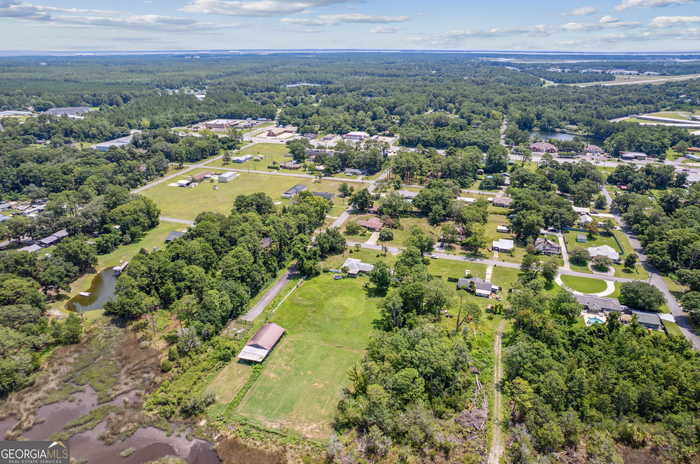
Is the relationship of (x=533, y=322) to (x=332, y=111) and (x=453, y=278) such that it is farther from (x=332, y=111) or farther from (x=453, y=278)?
(x=332, y=111)

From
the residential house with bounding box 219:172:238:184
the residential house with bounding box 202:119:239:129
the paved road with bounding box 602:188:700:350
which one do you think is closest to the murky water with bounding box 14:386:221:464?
the paved road with bounding box 602:188:700:350

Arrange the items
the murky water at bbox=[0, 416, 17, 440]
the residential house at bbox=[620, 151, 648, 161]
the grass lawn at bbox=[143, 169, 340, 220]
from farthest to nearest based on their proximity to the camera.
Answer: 1. the residential house at bbox=[620, 151, 648, 161]
2. the grass lawn at bbox=[143, 169, 340, 220]
3. the murky water at bbox=[0, 416, 17, 440]

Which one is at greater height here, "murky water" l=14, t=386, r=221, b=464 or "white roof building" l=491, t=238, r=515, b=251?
"white roof building" l=491, t=238, r=515, b=251

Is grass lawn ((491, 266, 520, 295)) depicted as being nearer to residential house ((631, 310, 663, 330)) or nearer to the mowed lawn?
residential house ((631, 310, 663, 330))

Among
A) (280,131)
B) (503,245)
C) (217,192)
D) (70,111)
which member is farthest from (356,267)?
(70,111)

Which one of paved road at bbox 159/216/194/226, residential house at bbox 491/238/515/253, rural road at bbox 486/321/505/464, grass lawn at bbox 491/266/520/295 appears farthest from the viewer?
paved road at bbox 159/216/194/226

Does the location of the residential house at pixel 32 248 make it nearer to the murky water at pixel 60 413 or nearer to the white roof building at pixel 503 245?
the murky water at pixel 60 413

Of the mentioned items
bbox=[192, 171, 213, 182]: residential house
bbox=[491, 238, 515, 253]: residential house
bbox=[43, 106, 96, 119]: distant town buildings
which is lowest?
bbox=[491, 238, 515, 253]: residential house

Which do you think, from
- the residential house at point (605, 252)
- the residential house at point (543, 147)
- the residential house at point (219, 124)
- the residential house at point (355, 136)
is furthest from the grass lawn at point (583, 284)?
the residential house at point (219, 124)
